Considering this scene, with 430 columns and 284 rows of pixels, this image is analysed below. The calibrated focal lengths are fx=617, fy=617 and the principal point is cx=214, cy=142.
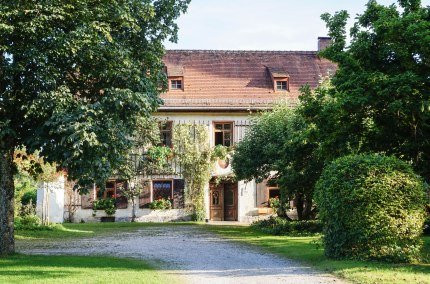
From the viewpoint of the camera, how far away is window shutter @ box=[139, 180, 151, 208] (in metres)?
35.1

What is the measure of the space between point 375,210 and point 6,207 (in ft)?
30.1

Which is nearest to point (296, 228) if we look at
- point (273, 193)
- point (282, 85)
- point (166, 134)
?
point (273, 193)

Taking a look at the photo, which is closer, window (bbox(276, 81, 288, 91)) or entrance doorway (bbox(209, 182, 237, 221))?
entrance doorway (bbox(209, 182, 237, 221))

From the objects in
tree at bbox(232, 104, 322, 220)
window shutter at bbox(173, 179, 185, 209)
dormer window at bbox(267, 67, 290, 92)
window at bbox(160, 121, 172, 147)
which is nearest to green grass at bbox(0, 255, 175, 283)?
tree at bbox(232, 104, 322, 220)

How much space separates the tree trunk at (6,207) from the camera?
15.7 m

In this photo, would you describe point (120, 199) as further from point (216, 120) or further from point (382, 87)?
point (382, 87)

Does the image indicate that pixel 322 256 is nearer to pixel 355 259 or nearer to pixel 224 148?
pixel 355 259

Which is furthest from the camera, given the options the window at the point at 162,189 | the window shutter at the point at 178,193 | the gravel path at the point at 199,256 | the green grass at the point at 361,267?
the window at the point at 162,189

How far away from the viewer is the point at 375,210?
13297 millimetres

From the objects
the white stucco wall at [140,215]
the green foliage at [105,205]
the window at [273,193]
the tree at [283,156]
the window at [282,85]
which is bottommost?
the white stucco wall at [140,215]

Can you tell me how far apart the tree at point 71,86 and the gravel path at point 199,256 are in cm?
283

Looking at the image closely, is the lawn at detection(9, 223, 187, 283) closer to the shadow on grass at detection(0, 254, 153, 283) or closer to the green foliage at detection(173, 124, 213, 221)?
the shadow on grass at detection(0, 254, 153, 283)

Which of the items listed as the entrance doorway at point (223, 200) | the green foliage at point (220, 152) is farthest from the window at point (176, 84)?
the entrance doorway at point (223, 200)

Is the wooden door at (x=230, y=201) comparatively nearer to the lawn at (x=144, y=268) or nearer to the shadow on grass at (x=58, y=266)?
the lawn at (x=144, y=268)
